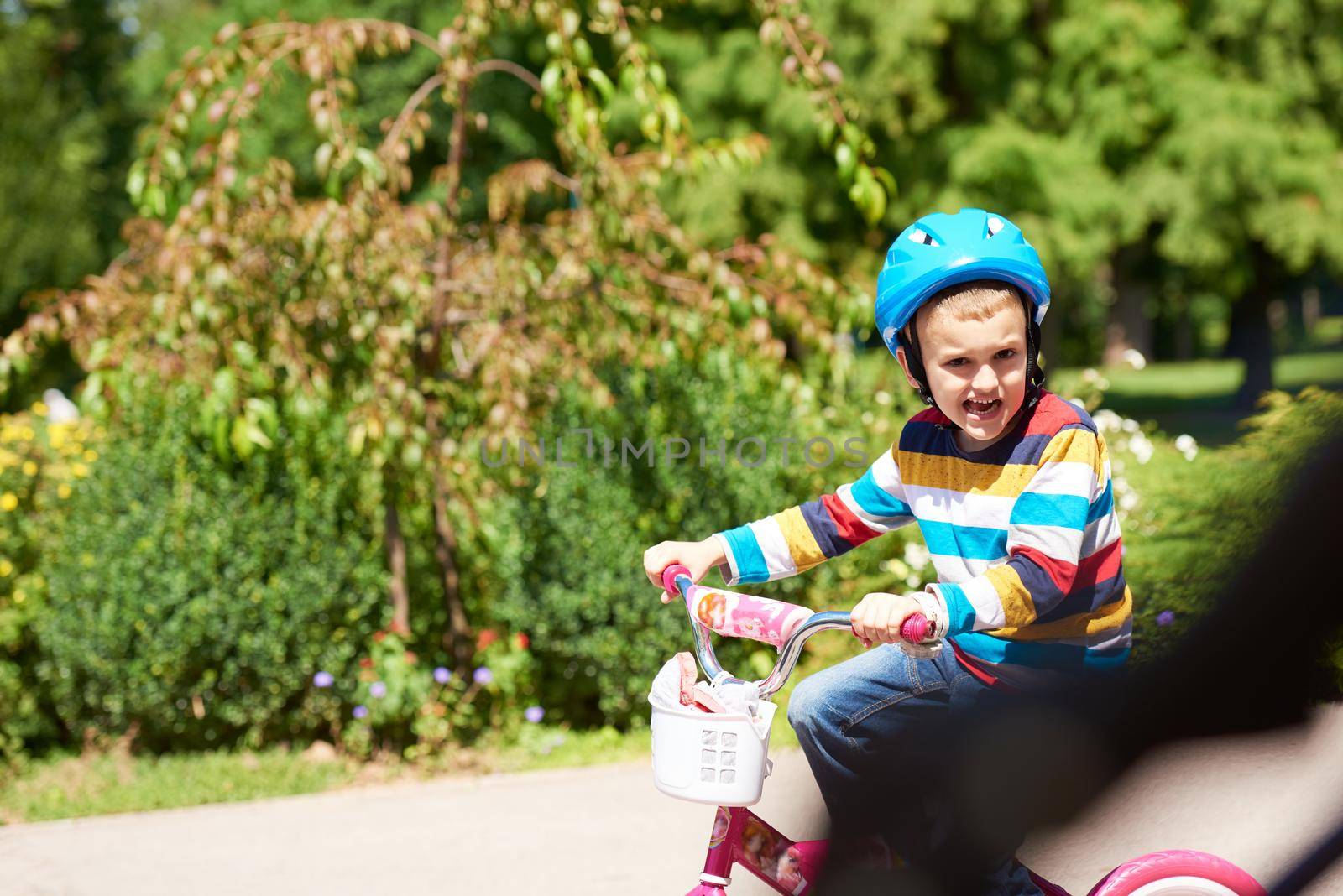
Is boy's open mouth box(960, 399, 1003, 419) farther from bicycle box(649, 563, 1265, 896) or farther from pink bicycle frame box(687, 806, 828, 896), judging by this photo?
pink bicycle frame box(687, 806, 828, 896)

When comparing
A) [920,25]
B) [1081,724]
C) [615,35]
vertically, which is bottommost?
[1081,724]

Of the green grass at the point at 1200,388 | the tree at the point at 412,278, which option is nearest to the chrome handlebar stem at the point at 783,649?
the green grass at the point at 1200,388

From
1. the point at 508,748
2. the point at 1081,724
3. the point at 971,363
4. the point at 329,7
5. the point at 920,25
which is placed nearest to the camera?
the point at 1081,724

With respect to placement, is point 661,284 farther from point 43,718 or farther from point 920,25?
point 920,25

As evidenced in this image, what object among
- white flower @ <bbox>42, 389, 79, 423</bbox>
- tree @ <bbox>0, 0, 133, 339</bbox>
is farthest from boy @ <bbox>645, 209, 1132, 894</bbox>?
tree @ <bbox>0, 0, 133, 339</bbox>

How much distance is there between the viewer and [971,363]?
2154 millimetres

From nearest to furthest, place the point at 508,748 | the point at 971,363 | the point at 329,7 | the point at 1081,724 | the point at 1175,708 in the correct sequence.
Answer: the point at 1175,708, the point at 1081,724, the point at 971,363, the point at 508,748, the point at 329,7

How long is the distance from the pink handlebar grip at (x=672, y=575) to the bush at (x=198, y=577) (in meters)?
2.72

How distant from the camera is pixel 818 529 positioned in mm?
2447

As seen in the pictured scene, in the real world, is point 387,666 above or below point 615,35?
below

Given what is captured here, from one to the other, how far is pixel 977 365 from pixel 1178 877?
0.96 meters

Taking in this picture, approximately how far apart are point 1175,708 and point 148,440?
427 cm

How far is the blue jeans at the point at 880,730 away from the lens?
214 centimetres

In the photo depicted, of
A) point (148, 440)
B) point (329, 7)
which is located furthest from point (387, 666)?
point (329, 7)
